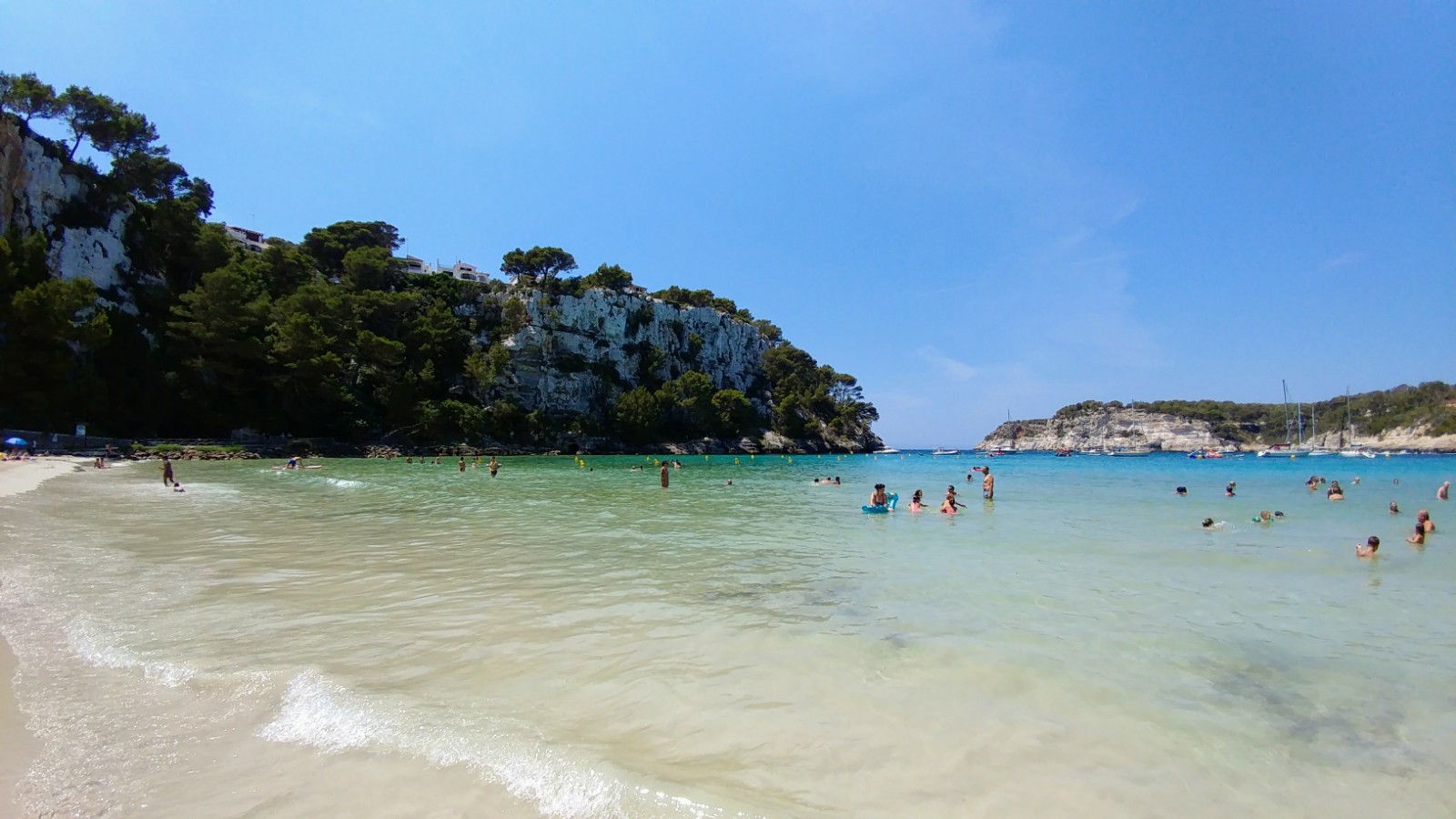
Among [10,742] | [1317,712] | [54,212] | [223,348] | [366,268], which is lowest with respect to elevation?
[1317,712]

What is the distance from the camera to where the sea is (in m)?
3.24

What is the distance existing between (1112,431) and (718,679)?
529 feet

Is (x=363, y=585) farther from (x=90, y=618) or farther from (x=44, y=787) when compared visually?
(x=44, y=787)

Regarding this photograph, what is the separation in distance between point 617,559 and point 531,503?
400 inches

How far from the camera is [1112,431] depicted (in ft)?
460

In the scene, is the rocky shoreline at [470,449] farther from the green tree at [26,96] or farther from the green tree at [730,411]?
the green tree at [26,96]

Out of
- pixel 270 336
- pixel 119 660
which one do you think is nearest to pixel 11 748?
pixel 119 660

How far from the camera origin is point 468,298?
77250mm

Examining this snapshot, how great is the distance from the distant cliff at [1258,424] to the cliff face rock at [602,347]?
97191mm

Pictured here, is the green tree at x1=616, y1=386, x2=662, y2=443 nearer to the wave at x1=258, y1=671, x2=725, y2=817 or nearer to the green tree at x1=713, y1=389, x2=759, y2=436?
the green tree at x1=713, y1=389, x2=759, y2=436

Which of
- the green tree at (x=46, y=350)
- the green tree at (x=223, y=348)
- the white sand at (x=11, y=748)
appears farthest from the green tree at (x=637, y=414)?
the white sand at (x=11, y=748)

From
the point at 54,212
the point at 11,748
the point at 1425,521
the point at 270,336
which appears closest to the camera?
the point at 11,748

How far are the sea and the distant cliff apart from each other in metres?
132

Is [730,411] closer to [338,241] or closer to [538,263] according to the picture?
[538,263]
